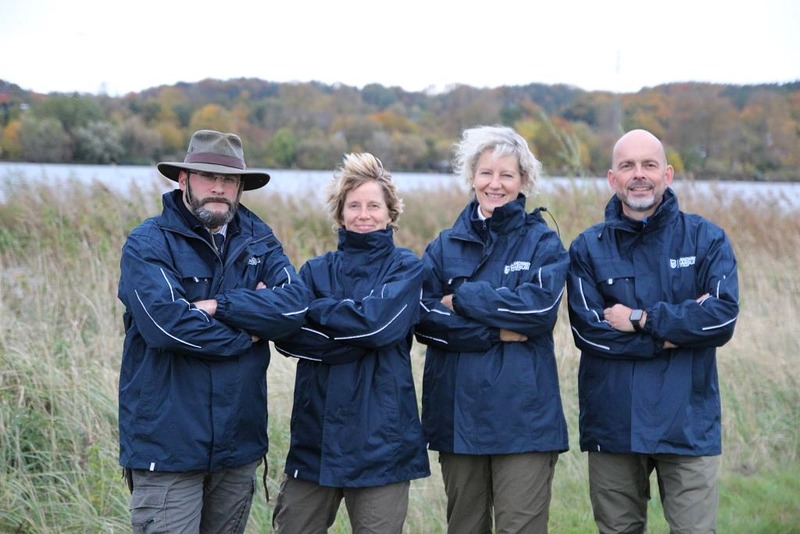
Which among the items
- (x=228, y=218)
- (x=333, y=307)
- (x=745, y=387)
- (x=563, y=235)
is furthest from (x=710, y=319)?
(x=563, y=235)

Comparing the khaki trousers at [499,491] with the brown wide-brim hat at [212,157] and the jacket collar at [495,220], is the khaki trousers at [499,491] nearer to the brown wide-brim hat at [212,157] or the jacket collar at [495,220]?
the jacket collar at [495,220]

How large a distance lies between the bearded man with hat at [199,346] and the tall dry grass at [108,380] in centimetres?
128

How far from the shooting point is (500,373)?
4.22m

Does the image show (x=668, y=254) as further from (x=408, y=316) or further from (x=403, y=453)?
(x=403, y=453)

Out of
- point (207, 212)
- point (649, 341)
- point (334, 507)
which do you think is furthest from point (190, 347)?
point (649, 341)

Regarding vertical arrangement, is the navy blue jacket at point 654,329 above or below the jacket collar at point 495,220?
below

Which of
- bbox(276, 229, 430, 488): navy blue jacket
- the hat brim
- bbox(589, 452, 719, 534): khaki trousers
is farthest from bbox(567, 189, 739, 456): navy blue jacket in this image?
the hat brim

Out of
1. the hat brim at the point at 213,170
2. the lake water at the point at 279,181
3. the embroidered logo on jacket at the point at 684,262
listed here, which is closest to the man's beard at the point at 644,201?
the embroidered logo on jacket at the point at 684,262

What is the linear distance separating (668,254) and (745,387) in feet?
11.0

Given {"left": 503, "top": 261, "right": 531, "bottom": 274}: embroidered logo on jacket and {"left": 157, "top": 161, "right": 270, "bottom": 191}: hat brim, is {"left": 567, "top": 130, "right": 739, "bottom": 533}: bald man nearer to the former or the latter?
{"left": 503, "top": 261, "right": 531, "bottom": 274}: embroidered logo on jacket

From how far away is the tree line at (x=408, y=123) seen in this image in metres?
13.0

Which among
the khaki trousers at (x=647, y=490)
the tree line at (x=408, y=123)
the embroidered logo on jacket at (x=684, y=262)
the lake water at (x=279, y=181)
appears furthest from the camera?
the tree line at (x=408, y=123)

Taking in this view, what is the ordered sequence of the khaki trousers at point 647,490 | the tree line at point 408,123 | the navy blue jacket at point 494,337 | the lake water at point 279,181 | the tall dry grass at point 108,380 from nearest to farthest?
the navy blue jacket at point 494,337 < the khaki trousers at point 647,490 < the tall dry grass at point 108,380 < the lake water at point 279,181 < the tree line at point 408,123

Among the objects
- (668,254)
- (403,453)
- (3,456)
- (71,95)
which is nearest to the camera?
(403,453)
